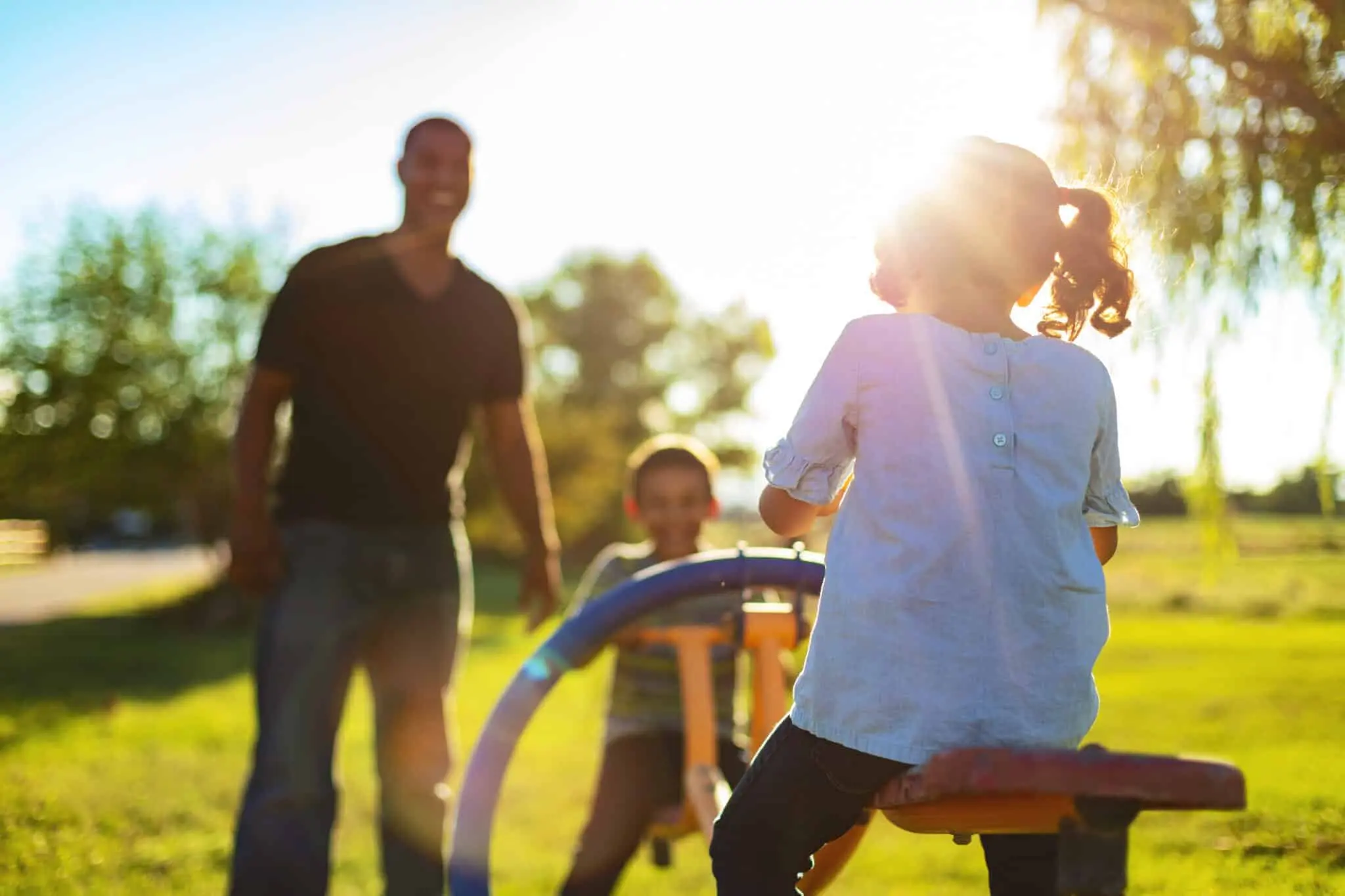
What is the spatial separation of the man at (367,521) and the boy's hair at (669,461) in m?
0.65

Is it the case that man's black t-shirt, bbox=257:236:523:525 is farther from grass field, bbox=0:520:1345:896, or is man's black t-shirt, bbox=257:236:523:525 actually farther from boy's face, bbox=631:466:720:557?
grass field, bbox=0:520:1345:896

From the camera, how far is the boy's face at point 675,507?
4.41 metres

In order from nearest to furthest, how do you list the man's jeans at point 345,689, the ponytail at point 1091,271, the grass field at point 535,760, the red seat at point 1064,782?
the red seat at point 1064,782
the ponytail at point 1091,271
the man's jeans at point 345,689
the grass field at point 535,760

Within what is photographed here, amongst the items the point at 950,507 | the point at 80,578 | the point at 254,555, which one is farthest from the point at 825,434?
the point at 80,578

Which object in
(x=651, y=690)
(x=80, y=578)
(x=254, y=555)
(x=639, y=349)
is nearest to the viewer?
(x=254, y=555)

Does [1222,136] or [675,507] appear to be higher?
[1222,136]

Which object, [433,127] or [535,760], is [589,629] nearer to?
[433,127]

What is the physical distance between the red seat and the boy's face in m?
2.61

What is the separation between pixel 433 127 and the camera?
13.1ft

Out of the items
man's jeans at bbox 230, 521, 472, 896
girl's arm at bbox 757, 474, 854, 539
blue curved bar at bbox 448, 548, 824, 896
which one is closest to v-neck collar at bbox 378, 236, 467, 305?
man's jeans at bbox 230, 521, 472, 896

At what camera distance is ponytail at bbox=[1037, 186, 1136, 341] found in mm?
2221

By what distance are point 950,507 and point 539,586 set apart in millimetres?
2561

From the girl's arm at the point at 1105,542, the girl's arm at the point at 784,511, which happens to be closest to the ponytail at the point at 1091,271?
the girl's arm at the point at 1105,542

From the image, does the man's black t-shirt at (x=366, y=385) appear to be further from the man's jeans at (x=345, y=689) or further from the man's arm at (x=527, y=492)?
the man's arm at (x=527, y=492)
